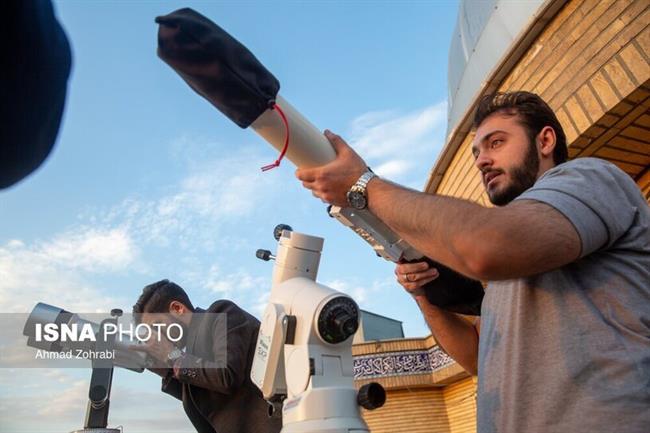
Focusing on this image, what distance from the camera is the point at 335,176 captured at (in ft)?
4.50

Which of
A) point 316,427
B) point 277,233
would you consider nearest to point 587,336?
point 316,427

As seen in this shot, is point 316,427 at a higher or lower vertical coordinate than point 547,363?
lower

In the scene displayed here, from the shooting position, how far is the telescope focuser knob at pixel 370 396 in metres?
1.28

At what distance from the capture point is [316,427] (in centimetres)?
120

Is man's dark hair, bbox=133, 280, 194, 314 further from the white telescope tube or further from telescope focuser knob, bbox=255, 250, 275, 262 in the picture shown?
the white telescope tube

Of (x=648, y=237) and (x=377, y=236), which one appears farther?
(x=377, y=236)

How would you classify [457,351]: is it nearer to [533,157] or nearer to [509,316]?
[509,316]

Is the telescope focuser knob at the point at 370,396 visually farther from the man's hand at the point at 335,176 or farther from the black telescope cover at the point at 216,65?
the black telescope cover at the point at 216,65

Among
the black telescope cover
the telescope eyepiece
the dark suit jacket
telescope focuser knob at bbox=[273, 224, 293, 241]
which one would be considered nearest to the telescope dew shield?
the black telescope cover

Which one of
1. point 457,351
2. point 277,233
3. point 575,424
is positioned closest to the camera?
point 575,424

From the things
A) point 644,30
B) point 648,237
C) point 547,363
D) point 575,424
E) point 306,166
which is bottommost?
point 575,424

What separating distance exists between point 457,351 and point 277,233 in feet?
2.96

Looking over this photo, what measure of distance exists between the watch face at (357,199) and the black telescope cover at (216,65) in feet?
1.10

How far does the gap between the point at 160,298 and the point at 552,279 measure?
223 cm
